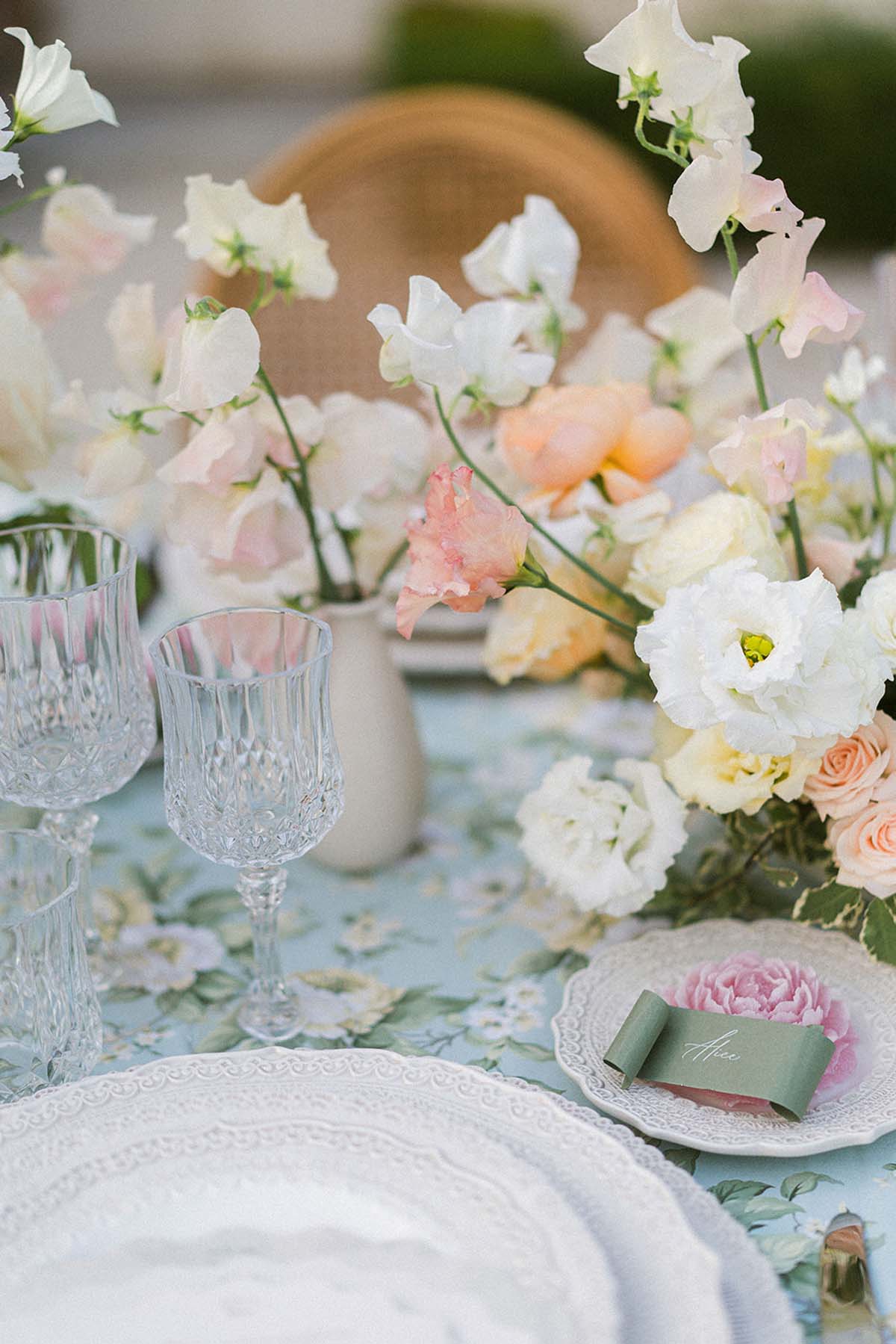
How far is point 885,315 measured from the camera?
1.43 metres

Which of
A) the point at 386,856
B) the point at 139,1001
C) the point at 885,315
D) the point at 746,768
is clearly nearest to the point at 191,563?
the point at 386,856

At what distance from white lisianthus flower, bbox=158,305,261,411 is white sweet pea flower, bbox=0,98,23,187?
11 centimetres

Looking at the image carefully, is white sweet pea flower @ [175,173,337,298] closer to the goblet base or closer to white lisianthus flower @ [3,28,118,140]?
white lisianthus flower @ [3,28,118,140]

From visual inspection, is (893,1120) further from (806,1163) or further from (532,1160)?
(532,1160)

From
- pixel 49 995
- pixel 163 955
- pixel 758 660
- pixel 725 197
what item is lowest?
pixel 163 955

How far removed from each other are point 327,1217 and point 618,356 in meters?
0.65

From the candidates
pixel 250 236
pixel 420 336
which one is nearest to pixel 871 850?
pixel 420 336

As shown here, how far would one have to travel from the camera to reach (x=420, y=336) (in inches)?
30.5

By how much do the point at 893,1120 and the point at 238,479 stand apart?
516mm

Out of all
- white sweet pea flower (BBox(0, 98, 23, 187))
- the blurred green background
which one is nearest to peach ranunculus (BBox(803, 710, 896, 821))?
white sweet pea flower (BBox(0, 98, 23, 187))

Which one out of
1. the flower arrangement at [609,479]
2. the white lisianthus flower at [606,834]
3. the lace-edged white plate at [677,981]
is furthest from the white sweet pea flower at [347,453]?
the lace-edged white plate at [677,981]

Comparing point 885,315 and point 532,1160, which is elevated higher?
point 885,315

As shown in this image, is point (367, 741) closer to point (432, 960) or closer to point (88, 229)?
point (432, 960)

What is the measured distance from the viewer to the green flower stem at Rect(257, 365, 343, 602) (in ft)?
2.83
